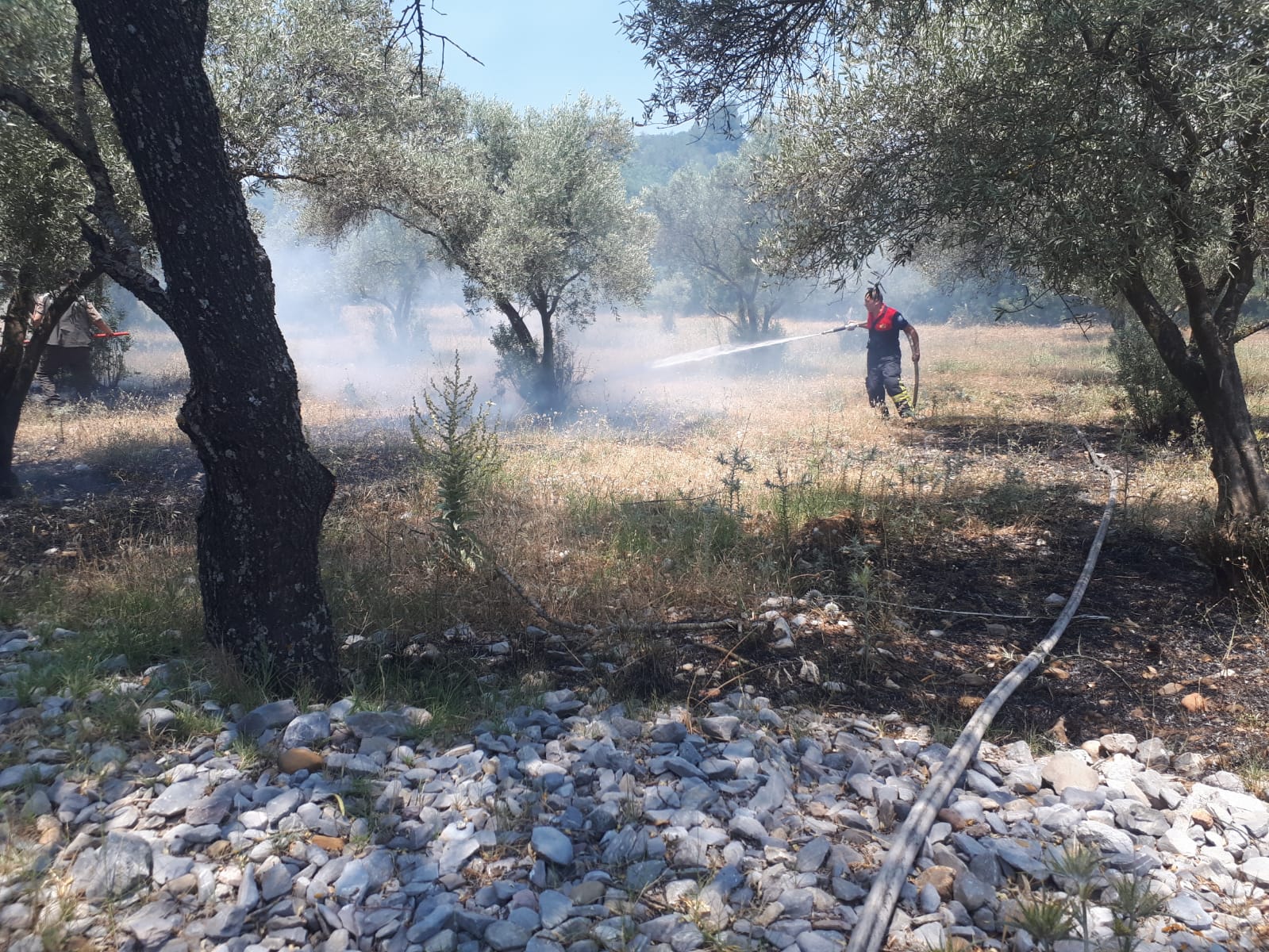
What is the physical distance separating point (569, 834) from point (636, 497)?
495cm

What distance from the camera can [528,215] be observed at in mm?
15094

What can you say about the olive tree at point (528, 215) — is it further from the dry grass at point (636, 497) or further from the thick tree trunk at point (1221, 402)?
the thick tree trunk at point (1221, 402)

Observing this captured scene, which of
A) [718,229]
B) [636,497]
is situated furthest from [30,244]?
[718,229]

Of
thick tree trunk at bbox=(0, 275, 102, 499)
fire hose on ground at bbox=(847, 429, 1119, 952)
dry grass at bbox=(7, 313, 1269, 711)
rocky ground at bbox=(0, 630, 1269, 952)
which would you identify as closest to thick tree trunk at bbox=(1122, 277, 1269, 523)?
dry grass at bbox=(7, 313, 1269, 711)

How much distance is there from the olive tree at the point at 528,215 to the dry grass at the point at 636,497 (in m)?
2.40

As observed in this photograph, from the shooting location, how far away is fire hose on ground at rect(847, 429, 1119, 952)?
2.32 metres

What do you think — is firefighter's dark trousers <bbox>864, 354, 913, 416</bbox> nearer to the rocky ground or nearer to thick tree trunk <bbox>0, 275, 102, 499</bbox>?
the rocky ground

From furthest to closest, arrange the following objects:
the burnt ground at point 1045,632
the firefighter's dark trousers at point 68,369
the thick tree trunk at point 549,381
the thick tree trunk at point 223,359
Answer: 1. the thick tree trunk at point 549,381
2. the firefighter's dark trousers at point 68,369
3. the burnt ground at point 1045,632
4. the thick tree trunk at point 223,359

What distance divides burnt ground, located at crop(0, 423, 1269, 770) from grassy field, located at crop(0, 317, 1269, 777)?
0.02 m

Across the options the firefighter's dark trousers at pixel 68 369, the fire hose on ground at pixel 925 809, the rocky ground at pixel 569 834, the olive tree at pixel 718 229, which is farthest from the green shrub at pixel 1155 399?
the olive tree at pixel 718 229

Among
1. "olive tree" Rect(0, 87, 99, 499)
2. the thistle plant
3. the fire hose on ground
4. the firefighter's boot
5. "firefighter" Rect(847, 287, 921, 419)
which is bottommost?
the thistle plant

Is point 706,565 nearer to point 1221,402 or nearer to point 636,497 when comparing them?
point 636,497

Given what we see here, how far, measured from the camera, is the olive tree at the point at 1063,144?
4.94 metres

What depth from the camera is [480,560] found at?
527cm
